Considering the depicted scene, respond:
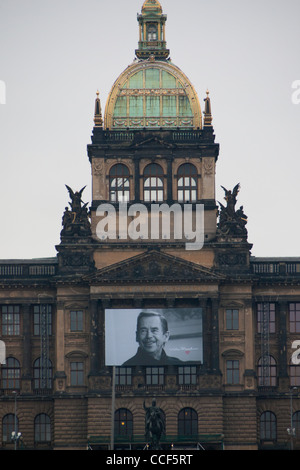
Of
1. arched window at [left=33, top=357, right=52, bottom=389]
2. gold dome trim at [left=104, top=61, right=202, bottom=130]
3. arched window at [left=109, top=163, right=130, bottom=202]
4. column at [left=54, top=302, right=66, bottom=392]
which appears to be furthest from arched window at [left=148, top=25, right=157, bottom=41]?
arched window at [left=33, top=357, right=52, bottom=389]

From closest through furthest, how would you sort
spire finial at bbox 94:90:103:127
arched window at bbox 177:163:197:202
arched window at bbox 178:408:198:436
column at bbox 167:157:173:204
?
arched window at bbox 178:408:198:436, column at bbox 167:157:173:204, arched window at bbox 177:163:197:202, spire finial at bbox 94:90:103:127

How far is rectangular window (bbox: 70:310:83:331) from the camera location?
129 meters

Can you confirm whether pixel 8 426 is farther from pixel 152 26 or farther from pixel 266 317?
pixel 152 26

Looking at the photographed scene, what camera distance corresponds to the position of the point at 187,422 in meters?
127

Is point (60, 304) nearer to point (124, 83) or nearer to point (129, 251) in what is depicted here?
point (129, 251)

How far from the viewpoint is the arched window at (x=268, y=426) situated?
422ft

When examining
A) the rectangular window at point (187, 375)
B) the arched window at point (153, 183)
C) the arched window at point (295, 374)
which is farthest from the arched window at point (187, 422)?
the arched window at point (153, 183)

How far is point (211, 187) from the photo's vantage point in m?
133

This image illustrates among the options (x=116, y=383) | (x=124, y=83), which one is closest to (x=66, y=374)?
(x=116, y=383)

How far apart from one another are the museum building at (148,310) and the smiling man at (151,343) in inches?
6.9

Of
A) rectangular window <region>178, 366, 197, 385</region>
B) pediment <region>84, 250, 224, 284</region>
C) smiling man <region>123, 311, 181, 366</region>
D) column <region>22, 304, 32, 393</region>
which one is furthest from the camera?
column <region>22, 304, 32, 393</region>

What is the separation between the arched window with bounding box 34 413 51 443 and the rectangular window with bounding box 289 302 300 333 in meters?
21.1

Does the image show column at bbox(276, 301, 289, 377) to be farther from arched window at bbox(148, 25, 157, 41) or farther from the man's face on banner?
arched window at bbox(148, 25, 157, 41)
